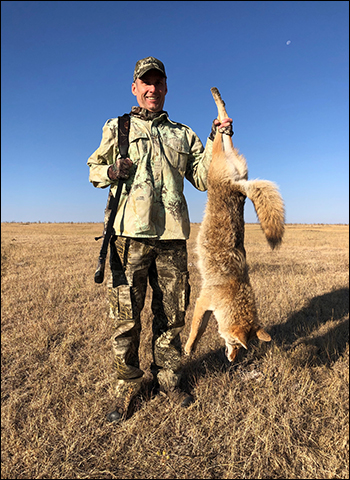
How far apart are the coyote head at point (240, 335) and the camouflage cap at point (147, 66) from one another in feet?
9.35

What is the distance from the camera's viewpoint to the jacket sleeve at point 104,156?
3143 mm

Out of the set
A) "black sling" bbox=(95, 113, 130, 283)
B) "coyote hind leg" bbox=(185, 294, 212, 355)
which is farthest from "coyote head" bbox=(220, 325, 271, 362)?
"black sling" bbox=(95, 113, 130, 283)

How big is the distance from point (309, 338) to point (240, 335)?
3.04 meters

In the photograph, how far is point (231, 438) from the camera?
3.09m

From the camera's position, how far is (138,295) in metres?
3.42

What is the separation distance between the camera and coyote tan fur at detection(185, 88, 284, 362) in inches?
96.8

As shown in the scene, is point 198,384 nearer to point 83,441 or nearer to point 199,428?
point 199,428

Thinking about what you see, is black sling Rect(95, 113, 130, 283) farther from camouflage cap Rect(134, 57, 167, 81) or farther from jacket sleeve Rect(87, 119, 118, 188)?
camouflage cap Rect(134, 57, 167, 81)

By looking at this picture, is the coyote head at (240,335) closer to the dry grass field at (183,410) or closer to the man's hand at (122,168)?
the dry grass field at (183,410)

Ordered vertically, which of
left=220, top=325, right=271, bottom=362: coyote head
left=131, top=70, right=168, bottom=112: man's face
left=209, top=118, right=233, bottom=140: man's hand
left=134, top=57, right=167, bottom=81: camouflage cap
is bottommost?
left=220, top=325, right=271, bottom=362: coyote head

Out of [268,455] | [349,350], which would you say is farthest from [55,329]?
[349,350]

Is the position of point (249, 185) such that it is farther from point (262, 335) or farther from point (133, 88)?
point (133, 88)

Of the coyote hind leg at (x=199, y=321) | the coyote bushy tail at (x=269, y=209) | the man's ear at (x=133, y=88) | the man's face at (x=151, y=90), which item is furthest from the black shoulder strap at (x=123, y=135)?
the coyote hind leg at (x=199, y=321)

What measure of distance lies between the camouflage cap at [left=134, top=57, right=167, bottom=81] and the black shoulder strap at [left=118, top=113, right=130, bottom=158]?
0.49 m
